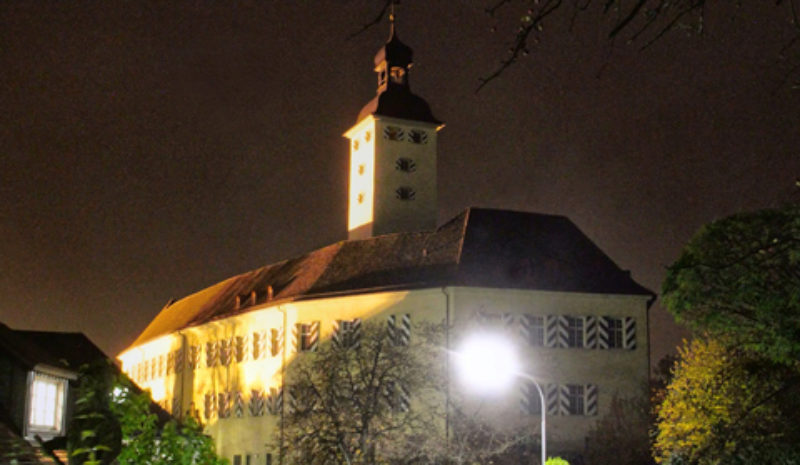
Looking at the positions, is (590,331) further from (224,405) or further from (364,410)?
(224,405)

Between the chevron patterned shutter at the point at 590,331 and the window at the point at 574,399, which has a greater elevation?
the chevron patterned shutter at the point at 590,331

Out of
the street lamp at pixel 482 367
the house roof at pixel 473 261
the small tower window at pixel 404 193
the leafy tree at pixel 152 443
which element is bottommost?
the leafy tree at pixel 152 443

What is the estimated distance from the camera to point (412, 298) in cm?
4550

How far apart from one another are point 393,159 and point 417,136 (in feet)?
6.59

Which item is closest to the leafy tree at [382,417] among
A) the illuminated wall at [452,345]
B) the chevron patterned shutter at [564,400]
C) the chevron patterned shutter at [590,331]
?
the illuminated wall at [452,345]

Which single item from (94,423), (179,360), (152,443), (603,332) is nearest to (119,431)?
(94,423)

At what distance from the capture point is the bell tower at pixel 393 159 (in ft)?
187

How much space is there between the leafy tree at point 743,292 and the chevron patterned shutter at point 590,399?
10745 mm

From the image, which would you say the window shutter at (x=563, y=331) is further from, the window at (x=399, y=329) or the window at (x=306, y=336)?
the window at (x=306, y=336)

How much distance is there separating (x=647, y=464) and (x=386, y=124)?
23.2 meters

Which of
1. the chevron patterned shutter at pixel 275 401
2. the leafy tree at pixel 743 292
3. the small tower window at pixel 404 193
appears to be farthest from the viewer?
the small tower window at pixel 404 193

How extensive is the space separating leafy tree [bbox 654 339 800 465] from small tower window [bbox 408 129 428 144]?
2298 centimetres

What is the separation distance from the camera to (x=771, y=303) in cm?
2731

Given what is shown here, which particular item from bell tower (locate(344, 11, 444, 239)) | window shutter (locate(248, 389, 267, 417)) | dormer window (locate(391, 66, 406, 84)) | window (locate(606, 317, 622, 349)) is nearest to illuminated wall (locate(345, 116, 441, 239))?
bell tower (locate(344, 11, 444, 239))
